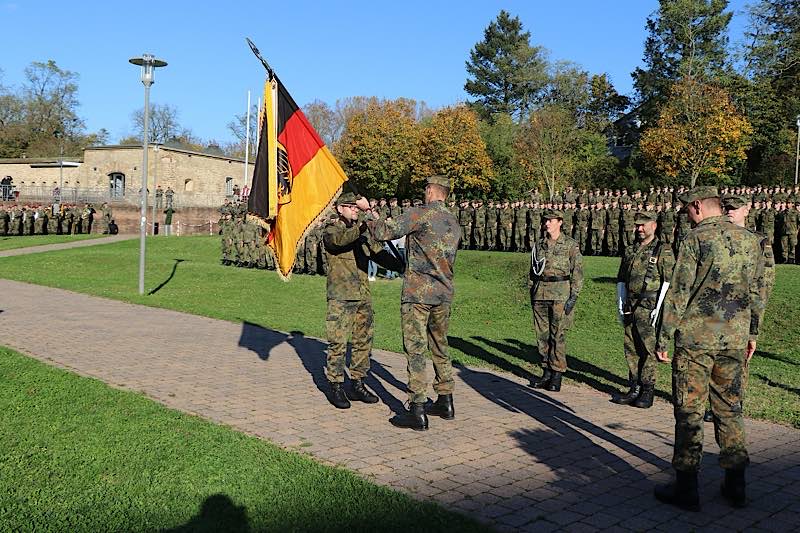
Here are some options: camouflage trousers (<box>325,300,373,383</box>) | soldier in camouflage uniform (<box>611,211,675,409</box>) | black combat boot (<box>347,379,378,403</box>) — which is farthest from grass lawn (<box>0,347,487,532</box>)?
soldier in camouflage uniform (<box>611,211,675,409</box>)

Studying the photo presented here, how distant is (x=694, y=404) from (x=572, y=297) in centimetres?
394

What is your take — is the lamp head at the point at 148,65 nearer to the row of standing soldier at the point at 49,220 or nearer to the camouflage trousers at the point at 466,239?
the camouflage trousers at the point at 466,239

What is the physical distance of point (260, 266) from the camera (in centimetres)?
2436

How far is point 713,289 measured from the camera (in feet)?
17.0

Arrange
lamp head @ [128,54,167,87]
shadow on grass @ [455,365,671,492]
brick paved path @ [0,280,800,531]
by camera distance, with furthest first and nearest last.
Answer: lamp head @ [128,54,167,87]
shadow on grass @ [455,365,671,492]
brick paved path @ [0,280,800,531]

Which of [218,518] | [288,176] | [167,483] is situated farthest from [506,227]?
[218,518]

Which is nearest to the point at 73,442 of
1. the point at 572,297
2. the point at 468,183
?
the point at 572,297

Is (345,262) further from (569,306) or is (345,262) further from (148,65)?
(148,65)

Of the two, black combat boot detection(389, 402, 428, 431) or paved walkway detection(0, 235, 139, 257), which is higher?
paved walkway detection(0, 235, 139, 257)

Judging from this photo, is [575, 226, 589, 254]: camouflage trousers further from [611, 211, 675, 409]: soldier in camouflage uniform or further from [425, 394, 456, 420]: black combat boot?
[425, 394, 456, 420]: black combat boot

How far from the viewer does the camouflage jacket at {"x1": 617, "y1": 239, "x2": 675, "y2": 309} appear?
327 inches

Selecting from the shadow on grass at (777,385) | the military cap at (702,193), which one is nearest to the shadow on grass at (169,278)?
the shadow on grass at (777,385)

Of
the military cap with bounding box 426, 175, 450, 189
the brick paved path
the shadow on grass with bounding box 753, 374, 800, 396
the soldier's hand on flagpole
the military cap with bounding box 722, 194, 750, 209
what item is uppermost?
the military cap with bounding box 426, 175, 450, 189

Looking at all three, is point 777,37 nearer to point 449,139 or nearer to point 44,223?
point 449,139
